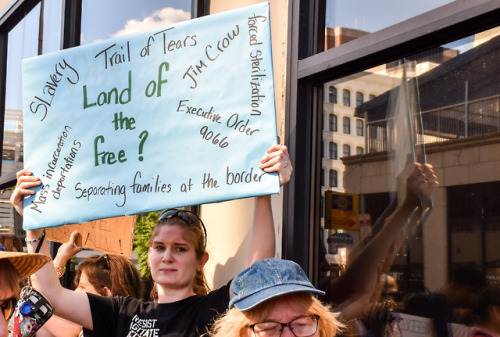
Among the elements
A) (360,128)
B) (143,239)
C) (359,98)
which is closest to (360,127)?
(360,128)

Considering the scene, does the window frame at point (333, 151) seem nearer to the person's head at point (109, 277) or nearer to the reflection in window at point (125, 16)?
the person's head at point (109, 277)

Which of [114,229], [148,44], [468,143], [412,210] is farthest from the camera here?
[114,229]

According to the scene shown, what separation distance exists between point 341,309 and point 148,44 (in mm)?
1194

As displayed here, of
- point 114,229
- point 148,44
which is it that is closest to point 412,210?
point 148,44

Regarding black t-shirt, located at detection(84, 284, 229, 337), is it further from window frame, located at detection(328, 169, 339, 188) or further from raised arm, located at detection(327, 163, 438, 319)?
window frame, located at detection(328, 169, 339, 188)

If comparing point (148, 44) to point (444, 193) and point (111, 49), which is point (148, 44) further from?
point (444, 193)

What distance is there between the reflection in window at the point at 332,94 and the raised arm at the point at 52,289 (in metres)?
1.16

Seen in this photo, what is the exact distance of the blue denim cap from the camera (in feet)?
5.22

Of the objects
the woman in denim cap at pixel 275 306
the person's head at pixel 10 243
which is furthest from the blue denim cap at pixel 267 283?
the person's head at pixel 10 243

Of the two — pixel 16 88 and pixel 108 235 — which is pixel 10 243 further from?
pixel 16 88

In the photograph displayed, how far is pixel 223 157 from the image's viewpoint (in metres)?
2.13

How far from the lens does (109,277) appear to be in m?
3.13

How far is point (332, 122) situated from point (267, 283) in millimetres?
988

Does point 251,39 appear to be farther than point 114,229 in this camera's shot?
No
